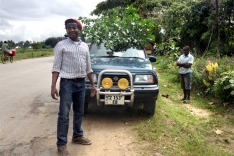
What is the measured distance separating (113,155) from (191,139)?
145cm

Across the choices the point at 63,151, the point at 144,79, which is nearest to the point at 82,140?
the point at 63,151

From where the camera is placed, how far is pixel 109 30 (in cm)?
658

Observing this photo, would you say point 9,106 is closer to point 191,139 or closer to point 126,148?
point 126,148

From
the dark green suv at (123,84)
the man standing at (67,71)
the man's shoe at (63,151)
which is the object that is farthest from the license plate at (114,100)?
the man's shoe at (63,151)

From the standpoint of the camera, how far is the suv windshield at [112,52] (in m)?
6.11

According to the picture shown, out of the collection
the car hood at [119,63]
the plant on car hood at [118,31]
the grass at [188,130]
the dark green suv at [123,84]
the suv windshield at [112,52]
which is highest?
the plant on car hood at [118,31]

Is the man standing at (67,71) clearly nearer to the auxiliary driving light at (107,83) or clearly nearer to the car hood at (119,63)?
the auxiliary driving light at (107,83)

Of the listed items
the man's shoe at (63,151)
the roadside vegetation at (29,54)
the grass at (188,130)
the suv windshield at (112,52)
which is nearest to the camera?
the man's shoe at (63,151)

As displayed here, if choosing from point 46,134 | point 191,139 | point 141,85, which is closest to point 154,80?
point 141,85

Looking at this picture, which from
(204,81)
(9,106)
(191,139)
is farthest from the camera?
(204,81)

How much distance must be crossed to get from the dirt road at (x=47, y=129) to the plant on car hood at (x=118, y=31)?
167 centimetres

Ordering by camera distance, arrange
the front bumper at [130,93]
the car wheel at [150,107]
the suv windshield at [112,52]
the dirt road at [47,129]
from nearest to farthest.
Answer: the dirt road at [47,129] → the front bumper at [130,93] → the car wheel at [150,107] → the suv windshield at [112,52]

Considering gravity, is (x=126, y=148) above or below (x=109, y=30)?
below

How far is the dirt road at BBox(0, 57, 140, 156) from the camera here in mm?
3799
